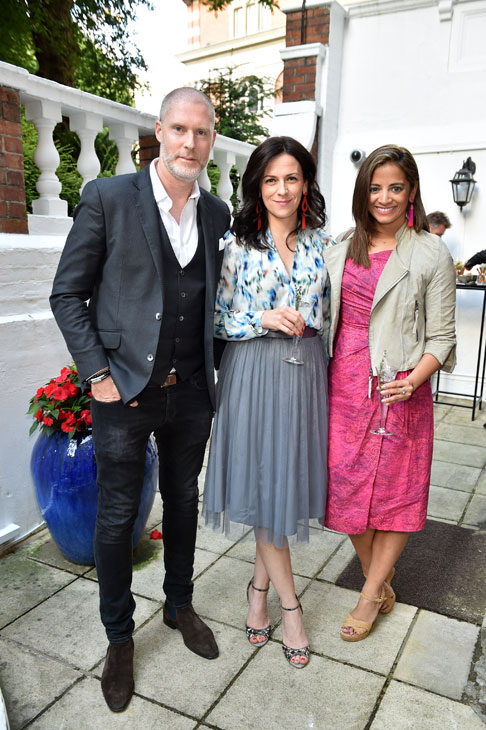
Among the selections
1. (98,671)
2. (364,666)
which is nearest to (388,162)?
(364,666)

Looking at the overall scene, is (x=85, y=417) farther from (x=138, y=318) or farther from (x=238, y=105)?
(x=238, y=105)

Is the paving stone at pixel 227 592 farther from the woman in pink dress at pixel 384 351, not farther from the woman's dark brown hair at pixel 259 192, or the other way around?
the woman's dark brown hair at pixel 259 192

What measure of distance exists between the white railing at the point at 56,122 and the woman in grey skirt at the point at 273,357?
1787mm

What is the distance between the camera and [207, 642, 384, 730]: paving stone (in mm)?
2076

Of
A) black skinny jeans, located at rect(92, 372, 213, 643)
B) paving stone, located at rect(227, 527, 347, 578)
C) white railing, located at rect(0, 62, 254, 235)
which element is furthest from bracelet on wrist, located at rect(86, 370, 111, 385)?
white railing, located at rect(0, 62, 254, 235)

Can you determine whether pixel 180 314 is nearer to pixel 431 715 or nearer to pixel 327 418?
pixel 327 418

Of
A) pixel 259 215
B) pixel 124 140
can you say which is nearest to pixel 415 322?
pixel 259 215

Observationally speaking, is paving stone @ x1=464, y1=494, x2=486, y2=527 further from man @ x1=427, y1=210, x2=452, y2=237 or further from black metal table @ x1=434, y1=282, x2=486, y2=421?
man @ x1=427, y1=210, x2=452, y2=237

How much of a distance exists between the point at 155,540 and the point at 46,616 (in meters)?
0.81

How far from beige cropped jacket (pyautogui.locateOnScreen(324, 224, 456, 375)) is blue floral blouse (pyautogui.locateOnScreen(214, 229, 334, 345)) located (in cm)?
24

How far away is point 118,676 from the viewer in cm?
219

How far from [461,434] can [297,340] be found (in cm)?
375

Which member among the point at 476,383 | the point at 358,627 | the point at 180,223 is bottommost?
the point at 358,627

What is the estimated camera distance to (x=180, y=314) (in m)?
2.10
